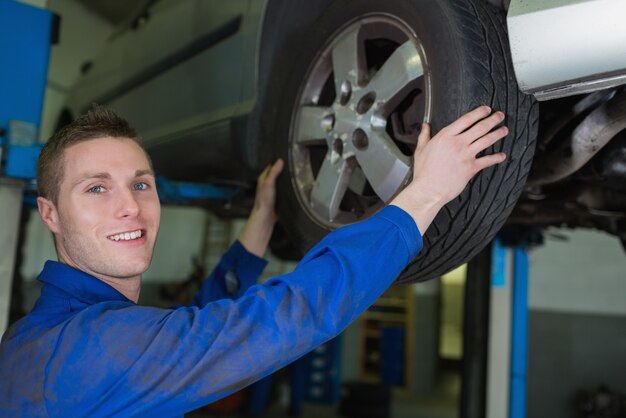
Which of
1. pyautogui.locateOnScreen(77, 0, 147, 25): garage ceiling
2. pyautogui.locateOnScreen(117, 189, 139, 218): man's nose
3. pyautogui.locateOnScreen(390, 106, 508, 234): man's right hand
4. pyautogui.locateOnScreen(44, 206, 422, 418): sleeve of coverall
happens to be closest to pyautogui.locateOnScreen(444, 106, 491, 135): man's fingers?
pyautogui.locateOnScreen(390, 106, 508, 234): man's right hand

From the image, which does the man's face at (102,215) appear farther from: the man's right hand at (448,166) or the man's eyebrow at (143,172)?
the man's right hand at (448,166)

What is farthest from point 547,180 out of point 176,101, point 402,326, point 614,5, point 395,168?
point 402,326

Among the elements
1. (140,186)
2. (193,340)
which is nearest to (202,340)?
(193,340)

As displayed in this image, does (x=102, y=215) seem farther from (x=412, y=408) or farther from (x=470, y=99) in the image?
(x=412, y=408)

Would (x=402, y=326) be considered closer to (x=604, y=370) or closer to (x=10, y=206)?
(x=604, y=370)

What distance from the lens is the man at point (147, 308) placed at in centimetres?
94

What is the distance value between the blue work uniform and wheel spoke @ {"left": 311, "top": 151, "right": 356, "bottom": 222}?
1.24 ft

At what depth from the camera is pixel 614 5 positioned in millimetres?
906

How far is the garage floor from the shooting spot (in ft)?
19.9

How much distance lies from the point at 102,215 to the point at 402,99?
0.66m

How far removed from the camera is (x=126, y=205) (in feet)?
3.80

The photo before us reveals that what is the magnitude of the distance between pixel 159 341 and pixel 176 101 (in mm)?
1631

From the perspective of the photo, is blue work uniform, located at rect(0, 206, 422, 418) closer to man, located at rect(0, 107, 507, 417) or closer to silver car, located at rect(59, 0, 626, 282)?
man, located at rect(0, 107, 507, 417)

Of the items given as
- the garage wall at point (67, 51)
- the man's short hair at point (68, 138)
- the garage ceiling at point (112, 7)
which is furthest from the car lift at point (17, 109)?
the garage ceiling at point (112, 7)
